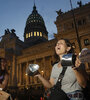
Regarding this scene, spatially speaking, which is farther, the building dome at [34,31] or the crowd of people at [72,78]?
the building dome at [34,31]

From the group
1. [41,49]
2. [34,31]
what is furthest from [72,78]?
[34,31]

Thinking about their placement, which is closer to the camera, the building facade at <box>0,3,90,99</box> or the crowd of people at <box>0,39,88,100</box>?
the crowd of people at <box>0,39,88,100</box>

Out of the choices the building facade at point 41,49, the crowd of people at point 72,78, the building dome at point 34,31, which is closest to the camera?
the crowd of people at point 72,78

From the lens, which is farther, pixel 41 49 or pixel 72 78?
pixel 41 49

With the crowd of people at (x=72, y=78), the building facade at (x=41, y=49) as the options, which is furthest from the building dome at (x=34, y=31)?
the crowd of people at (x=72, y=78)

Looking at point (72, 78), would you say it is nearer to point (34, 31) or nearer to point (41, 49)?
point (41, 49)

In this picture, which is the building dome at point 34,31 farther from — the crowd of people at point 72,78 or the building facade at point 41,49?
the crowd of people at point 72,78

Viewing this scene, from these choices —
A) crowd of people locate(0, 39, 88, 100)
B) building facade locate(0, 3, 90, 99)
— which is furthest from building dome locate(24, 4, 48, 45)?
crowd of people locate(0, 39, 88, 100)

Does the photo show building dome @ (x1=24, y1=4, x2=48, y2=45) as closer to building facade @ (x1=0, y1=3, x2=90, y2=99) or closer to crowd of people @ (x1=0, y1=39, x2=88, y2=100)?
building facade @ (x1=0, y1=3, x2=90, y2=99)

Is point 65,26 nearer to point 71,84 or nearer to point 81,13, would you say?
point 81,13

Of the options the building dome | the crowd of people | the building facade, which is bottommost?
the crowd of people

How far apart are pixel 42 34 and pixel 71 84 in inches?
3094

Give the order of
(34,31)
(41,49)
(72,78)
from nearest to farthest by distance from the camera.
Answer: (72,78)
(41,49)
(34,31)

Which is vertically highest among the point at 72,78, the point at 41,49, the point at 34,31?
the point at 34,31
